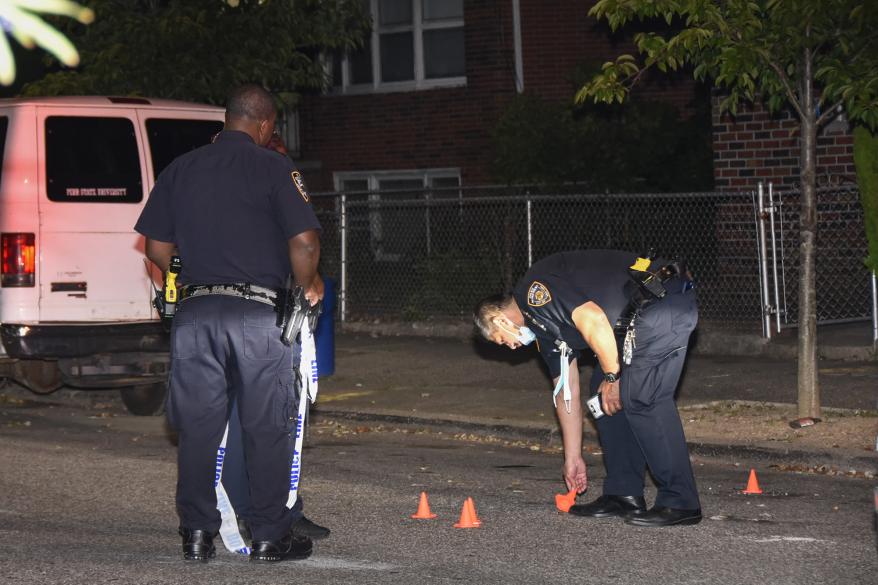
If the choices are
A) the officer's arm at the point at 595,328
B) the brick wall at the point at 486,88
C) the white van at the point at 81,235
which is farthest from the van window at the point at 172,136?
the brick wall at the point at 486,88

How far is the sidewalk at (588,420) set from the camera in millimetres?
8133

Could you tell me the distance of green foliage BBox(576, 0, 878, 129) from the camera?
8.11 metres

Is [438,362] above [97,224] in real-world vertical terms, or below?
below

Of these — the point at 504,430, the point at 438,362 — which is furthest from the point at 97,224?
the point at 438,362

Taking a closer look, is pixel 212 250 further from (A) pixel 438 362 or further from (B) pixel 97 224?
(A) pixel 438 362

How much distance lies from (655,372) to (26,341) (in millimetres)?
5191

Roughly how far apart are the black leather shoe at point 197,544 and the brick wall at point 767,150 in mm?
9662

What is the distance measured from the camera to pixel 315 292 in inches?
212

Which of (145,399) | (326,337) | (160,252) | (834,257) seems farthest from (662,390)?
(834,257)

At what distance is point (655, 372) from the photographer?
19.0 ft

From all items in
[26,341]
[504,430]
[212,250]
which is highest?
[212,250]

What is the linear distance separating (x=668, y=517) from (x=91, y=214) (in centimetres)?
520

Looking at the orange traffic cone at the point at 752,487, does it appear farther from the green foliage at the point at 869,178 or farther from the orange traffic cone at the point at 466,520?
the green foliage at the point at 869,178

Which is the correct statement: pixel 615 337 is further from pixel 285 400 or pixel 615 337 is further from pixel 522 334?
pixel 285 400
